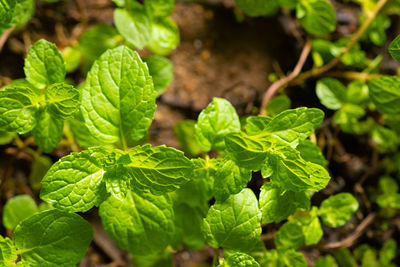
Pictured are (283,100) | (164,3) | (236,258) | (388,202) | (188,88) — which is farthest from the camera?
(188,88)

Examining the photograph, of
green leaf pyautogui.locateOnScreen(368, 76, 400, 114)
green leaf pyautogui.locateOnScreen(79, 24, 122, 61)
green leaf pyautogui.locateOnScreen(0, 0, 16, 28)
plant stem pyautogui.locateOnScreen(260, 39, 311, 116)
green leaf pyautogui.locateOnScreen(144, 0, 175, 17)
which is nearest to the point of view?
green leaf pyautogui.locateOnScreen(0, 0, 16, 28)

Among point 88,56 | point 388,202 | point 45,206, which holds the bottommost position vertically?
point 388,202

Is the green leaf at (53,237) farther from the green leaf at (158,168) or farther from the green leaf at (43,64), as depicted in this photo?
the green leaf at (43,64)

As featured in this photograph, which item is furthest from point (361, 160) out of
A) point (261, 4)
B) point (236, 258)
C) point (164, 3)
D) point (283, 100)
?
point (164, 3)

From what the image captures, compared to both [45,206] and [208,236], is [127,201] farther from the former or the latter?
[45,206]

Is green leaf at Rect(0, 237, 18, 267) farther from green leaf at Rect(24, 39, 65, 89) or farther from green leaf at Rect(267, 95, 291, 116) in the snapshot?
green leaf at Rect(267, 95, 291, 116)

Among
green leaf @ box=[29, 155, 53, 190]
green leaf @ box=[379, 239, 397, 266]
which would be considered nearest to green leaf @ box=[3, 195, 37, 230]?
green leaf @ box=[29, 155, 53, 190]

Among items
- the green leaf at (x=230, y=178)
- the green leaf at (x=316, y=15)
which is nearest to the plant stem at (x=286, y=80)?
the green leaf at (x=316, y=15)
